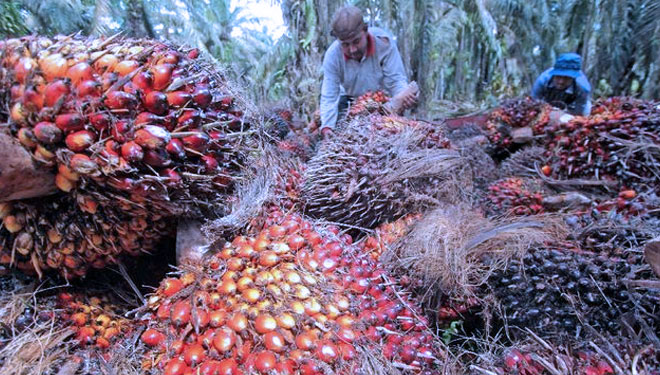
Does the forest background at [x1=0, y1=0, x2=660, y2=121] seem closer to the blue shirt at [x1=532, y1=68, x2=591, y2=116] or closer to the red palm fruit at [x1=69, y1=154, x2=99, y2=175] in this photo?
the red palm fruit at [x1=69, y1=154, x2=99, y2=175]

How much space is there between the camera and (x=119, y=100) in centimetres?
96

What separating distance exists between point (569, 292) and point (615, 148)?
1.56 meters

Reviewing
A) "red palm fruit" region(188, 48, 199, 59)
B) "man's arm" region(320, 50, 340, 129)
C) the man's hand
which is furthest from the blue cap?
"red palm fruit" region(188, 48, 199, 59)

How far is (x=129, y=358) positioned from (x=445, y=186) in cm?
152

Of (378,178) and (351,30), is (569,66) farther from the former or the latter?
(378,178)

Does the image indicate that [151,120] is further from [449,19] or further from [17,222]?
[449,19]

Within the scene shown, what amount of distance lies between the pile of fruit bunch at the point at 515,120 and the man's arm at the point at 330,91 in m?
1.72

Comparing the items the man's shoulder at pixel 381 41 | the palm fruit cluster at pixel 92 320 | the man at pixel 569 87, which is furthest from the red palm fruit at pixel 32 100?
the man at pixel 569 87

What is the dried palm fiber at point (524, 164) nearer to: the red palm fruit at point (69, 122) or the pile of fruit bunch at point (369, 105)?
the pile of fruit bunch at point (369, 105)

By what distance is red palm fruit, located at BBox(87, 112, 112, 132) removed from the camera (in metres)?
0.96

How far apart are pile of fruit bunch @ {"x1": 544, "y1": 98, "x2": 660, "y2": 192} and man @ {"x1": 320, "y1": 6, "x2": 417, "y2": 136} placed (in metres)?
1.30

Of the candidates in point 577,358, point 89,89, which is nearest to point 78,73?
point 89,89

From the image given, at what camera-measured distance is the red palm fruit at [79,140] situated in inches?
37.2

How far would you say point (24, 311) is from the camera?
119 centimetres
